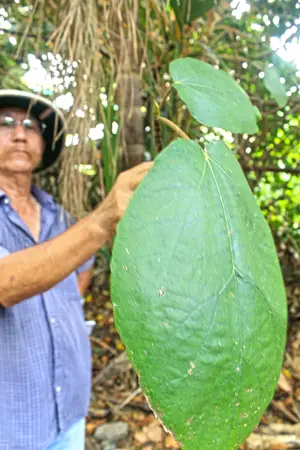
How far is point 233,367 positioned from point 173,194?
0.15 metres

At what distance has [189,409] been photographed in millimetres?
337

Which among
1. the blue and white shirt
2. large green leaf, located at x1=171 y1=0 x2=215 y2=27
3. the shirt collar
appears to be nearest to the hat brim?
the shirt collar

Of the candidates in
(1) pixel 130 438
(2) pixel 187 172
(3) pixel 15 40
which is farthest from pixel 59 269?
(1) pixel 130 438

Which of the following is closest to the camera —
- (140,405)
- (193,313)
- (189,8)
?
(193,313)

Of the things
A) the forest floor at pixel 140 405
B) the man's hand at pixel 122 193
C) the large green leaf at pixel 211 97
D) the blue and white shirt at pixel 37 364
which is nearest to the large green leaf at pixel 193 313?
the large green leaf at pixel 211 97

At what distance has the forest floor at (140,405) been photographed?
1793 mm

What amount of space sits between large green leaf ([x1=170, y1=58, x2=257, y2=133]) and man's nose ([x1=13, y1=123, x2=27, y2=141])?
0.67m

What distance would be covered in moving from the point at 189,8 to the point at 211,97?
510 mm

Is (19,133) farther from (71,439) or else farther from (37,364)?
(71,439)

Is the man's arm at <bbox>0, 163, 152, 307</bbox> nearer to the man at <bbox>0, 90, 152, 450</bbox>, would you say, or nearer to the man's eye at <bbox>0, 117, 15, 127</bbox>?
the man at <bbox>0, 90, 152, 450</bbox>

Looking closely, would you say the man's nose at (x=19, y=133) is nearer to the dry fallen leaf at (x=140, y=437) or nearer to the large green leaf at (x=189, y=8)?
the large green leaf at (x=189, y=8)

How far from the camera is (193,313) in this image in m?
0.34

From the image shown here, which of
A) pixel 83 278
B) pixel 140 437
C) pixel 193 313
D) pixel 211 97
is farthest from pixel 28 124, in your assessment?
pixel 140 437

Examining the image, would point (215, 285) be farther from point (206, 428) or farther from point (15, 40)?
point (15, 40)
